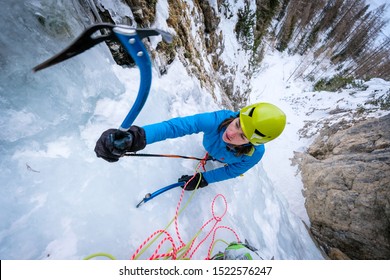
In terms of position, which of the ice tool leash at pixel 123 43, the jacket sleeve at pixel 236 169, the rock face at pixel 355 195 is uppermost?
the ice tool leash at pixel 123 43

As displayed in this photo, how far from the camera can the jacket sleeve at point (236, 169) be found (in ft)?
9.04

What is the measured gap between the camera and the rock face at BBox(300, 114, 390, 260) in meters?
4.51

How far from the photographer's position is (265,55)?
2281 centimetres

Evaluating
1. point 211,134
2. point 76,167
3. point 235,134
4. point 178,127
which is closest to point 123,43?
point 178,127

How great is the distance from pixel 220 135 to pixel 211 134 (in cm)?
11

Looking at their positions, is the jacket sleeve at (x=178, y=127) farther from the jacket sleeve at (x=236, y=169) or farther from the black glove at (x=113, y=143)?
the jacket sleeve at (x=236, y=169)

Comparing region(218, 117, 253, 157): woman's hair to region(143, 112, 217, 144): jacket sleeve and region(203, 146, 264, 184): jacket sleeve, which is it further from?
region(203, 146, 264, 184): jacket sleeve

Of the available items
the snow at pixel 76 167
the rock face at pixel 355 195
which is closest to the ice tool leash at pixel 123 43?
the snow at pixel 76 167

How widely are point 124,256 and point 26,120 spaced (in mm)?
1445

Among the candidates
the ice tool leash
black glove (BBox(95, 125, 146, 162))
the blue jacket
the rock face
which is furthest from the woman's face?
the rock face

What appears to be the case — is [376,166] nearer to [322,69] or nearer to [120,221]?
[120,221]

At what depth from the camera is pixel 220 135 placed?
8.51ft

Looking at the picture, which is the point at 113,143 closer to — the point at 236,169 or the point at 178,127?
the point at 178,127

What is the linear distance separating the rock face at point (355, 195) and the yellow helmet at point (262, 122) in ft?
13.4
